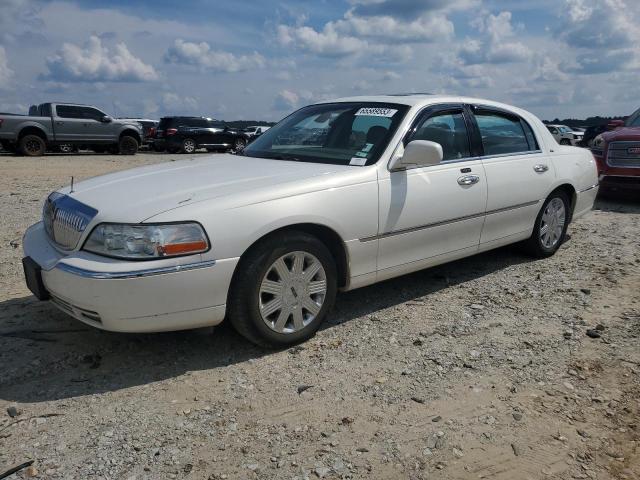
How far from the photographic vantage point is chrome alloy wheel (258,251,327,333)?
3369mm

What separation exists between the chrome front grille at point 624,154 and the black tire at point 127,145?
16.7m

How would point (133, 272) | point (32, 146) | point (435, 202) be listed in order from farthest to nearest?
point (32, 146)
point (435, 202)
point (133, 272)

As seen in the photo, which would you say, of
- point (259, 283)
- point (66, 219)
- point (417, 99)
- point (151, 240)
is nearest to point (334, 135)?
point (417, 99)

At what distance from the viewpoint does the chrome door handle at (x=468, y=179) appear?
4.30 m

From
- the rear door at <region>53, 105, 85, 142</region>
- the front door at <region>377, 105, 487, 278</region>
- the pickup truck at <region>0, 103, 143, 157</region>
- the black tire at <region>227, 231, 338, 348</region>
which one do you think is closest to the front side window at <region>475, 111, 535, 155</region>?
the front door at <region>377, 105, 487, 278</region>

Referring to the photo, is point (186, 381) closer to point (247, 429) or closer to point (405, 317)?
point (247, 429)

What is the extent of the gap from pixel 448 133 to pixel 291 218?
1.78 metres

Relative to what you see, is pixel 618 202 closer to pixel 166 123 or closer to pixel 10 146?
pixel 10 146

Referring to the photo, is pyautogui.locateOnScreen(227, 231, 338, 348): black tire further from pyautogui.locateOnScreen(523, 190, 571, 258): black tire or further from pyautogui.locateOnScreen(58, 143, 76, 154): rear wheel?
pyautogui.locateOnScreen(58, 143, 76, 154): rear wheel

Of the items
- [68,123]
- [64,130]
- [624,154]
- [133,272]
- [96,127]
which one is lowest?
[133,272]

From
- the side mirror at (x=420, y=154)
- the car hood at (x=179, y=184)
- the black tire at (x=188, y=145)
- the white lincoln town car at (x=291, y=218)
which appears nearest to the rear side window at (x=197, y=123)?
the black tire at (x=188, y=145)

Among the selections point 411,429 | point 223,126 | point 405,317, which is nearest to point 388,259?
point 405,317

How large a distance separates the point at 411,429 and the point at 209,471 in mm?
961

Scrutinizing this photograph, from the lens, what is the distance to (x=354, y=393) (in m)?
3.02
